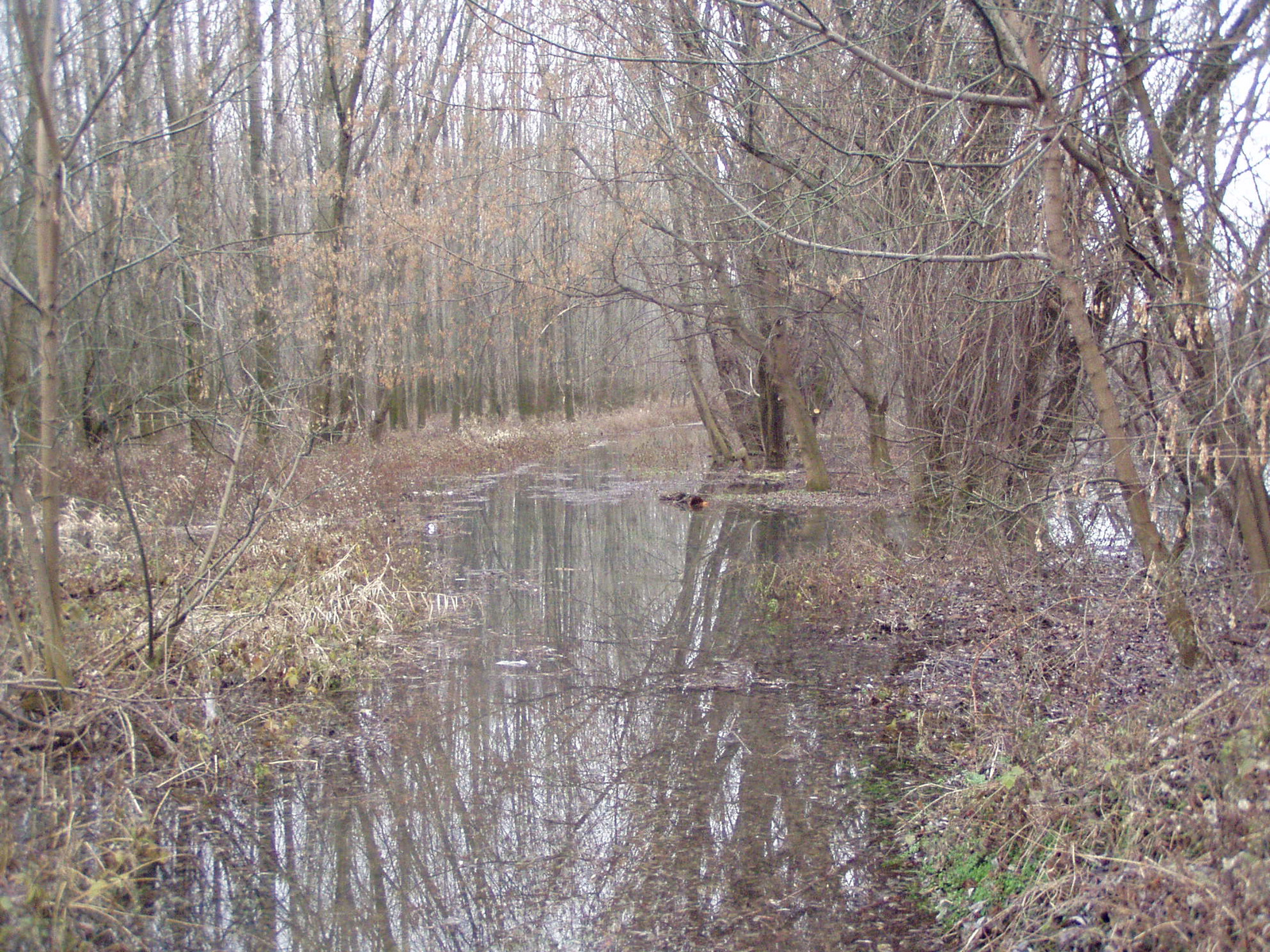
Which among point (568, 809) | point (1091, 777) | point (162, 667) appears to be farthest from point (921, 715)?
point (162, 667)

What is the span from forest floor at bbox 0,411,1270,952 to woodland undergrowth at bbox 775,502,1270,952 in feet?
0.05

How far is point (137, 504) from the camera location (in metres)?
10.5

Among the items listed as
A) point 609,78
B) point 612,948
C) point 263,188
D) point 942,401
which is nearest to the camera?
point 612,948

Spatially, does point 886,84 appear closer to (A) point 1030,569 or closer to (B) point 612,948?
(A) point 1030,569

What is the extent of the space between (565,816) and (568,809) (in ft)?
0.30

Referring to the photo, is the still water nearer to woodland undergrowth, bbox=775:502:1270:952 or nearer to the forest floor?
the forest floor

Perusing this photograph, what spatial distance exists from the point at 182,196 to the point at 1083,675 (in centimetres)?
1428

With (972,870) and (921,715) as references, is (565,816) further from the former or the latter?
(921,715)

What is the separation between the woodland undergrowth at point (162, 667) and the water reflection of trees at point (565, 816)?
15.1 inches

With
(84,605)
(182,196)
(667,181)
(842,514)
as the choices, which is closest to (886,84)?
(667,181)

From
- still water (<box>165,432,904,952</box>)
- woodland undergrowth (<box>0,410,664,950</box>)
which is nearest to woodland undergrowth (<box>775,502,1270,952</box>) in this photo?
still water (<box>165,432,904,952</box>)

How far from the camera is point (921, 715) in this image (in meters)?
6.16

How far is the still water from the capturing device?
13.6 feet

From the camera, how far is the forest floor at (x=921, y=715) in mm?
3398
